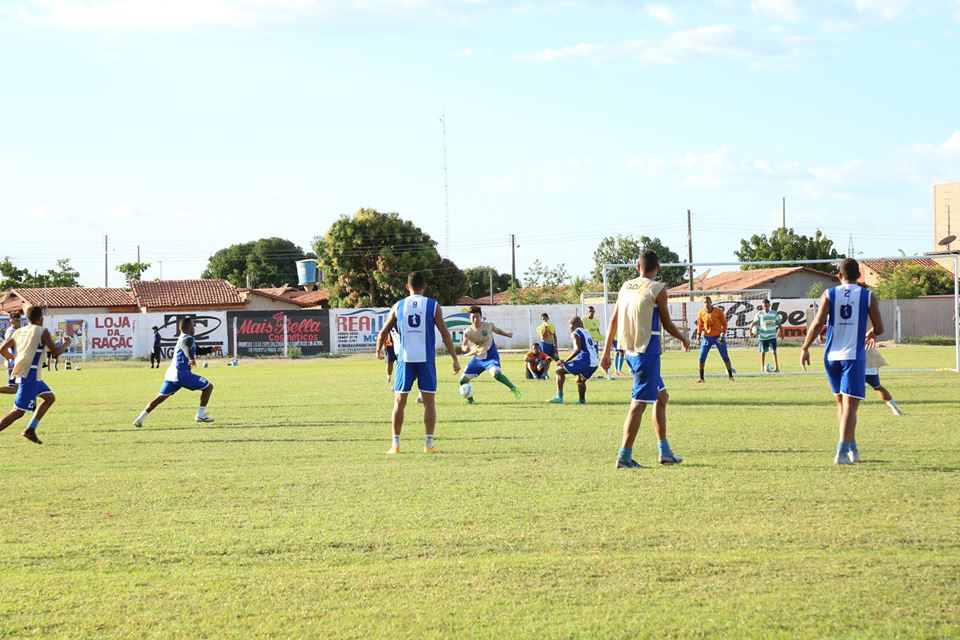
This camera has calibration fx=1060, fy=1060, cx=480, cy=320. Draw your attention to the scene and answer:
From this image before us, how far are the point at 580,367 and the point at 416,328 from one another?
22.7ft

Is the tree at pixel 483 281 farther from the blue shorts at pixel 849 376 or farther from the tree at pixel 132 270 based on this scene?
the blue shorts at pixel 849 376

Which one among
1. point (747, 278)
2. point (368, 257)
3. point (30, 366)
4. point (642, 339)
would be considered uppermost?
point (368, 257)

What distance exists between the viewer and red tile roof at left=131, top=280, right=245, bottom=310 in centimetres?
8294

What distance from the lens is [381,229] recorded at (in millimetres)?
70375

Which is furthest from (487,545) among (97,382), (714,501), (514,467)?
(97,382)

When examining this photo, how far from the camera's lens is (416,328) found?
448 inches

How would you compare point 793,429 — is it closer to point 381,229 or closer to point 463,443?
point 463,443

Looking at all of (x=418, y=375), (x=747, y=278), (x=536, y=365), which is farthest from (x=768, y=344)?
(x=747, y=278)

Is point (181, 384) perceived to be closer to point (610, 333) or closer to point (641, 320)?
point (610, 333)

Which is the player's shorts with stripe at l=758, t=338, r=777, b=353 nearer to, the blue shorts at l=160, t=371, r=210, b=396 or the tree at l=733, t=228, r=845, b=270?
the blue shorts at l=160, t=371, r=210, b=396

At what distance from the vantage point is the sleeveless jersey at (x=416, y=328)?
11375mm

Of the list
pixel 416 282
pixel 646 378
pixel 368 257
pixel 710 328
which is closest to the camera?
pixel 646 378

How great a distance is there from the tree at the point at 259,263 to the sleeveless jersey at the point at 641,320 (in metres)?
108

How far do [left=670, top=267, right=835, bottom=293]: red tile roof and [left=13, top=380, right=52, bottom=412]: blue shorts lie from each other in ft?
175
